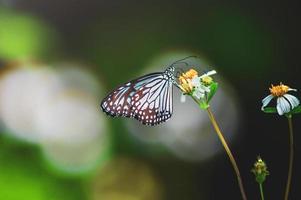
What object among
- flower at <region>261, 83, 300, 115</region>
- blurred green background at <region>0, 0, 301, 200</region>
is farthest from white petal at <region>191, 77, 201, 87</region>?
blurred green background at <region>0, 0, 301, 200</region>

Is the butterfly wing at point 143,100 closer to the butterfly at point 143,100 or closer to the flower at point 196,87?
the butterfly at point 143,100

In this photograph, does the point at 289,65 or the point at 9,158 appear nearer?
the point at 9,158

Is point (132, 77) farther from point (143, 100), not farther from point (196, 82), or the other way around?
point (196, 82)

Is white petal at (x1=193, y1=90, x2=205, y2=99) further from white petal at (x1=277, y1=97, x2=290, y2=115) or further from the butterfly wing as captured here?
the butterfly wing

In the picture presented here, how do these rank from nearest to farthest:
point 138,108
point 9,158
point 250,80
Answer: point 138,108 → point 9,158 → point 250,80

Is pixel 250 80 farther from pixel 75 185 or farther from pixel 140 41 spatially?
pixel 75 185

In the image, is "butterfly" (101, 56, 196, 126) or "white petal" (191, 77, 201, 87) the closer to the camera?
"white petal" (191, 77, 201, 87)

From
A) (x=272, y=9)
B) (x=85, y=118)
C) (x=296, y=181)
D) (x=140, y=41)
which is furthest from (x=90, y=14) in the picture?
(x=296, y=181)

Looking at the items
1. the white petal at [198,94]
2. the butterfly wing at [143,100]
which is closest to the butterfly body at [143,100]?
the butterfly wing at [143,100]

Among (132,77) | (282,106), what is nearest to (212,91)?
(282,106)
